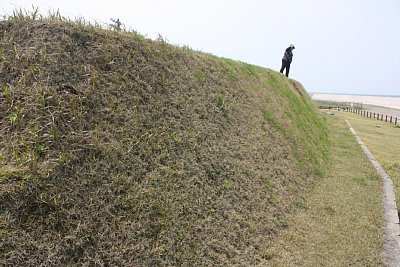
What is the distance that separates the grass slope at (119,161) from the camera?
323cm

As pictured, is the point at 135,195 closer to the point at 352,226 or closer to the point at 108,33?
the point at 108,33

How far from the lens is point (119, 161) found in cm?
405

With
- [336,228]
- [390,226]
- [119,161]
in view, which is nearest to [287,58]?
[390,226]

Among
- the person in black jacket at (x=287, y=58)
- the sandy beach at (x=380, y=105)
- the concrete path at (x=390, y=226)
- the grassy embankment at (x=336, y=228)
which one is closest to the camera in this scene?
the grassy embankment at (x=336, y=228)

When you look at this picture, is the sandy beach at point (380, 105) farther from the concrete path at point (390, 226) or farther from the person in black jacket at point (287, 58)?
the concrete path at point (390, 226)

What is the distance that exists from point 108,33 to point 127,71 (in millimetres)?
897

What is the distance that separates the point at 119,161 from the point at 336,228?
14.2ft

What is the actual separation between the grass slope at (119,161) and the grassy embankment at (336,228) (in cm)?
32

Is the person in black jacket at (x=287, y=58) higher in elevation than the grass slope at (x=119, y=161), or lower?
higher

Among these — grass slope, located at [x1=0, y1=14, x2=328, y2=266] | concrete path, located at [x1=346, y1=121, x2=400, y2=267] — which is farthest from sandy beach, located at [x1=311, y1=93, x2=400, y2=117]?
grass slope, located at [x1=0, y1=14, x2=328, y2=266]

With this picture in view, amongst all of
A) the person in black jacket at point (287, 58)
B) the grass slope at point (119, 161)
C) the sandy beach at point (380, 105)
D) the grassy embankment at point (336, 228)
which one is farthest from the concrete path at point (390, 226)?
the sandy beach at point (380, 105)

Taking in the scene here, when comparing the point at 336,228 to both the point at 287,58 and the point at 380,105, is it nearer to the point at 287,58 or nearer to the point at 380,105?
the point at 287,58

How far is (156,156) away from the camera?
15.0 ft

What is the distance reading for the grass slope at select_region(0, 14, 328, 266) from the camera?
3.23m
